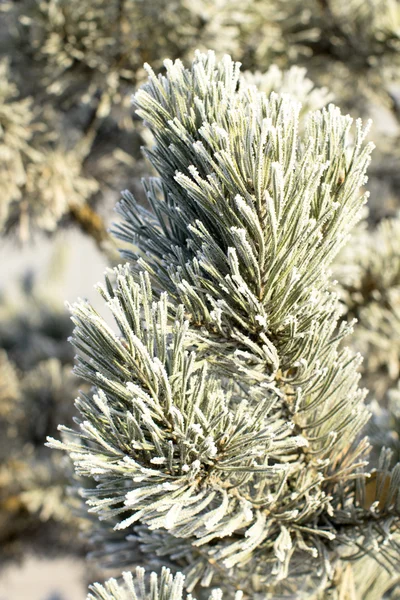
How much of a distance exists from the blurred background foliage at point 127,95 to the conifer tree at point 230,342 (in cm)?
21

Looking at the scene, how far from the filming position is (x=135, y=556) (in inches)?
20.2

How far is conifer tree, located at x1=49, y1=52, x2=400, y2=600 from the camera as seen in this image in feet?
1.08

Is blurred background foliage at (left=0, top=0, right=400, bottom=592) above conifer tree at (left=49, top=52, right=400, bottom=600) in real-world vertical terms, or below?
above

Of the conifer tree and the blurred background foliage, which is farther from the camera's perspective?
the blurred background foliage

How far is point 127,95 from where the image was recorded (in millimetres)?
1018

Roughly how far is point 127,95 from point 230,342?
30.3 inches

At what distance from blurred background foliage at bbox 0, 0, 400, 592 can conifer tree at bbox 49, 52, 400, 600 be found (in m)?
0.21

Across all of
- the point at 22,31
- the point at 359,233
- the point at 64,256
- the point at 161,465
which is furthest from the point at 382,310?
the point at 64,256

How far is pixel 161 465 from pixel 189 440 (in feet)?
0.09

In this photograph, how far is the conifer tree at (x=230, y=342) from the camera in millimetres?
329

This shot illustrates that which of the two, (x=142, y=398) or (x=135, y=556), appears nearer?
(x=142, y=398)

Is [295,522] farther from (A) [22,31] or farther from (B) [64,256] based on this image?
(B) [64,256]

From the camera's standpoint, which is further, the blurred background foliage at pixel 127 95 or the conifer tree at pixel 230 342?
the blurred background foliage at pixel 127 95

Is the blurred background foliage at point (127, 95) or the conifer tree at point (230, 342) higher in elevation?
the blurred background foliage at point (127, 95)
